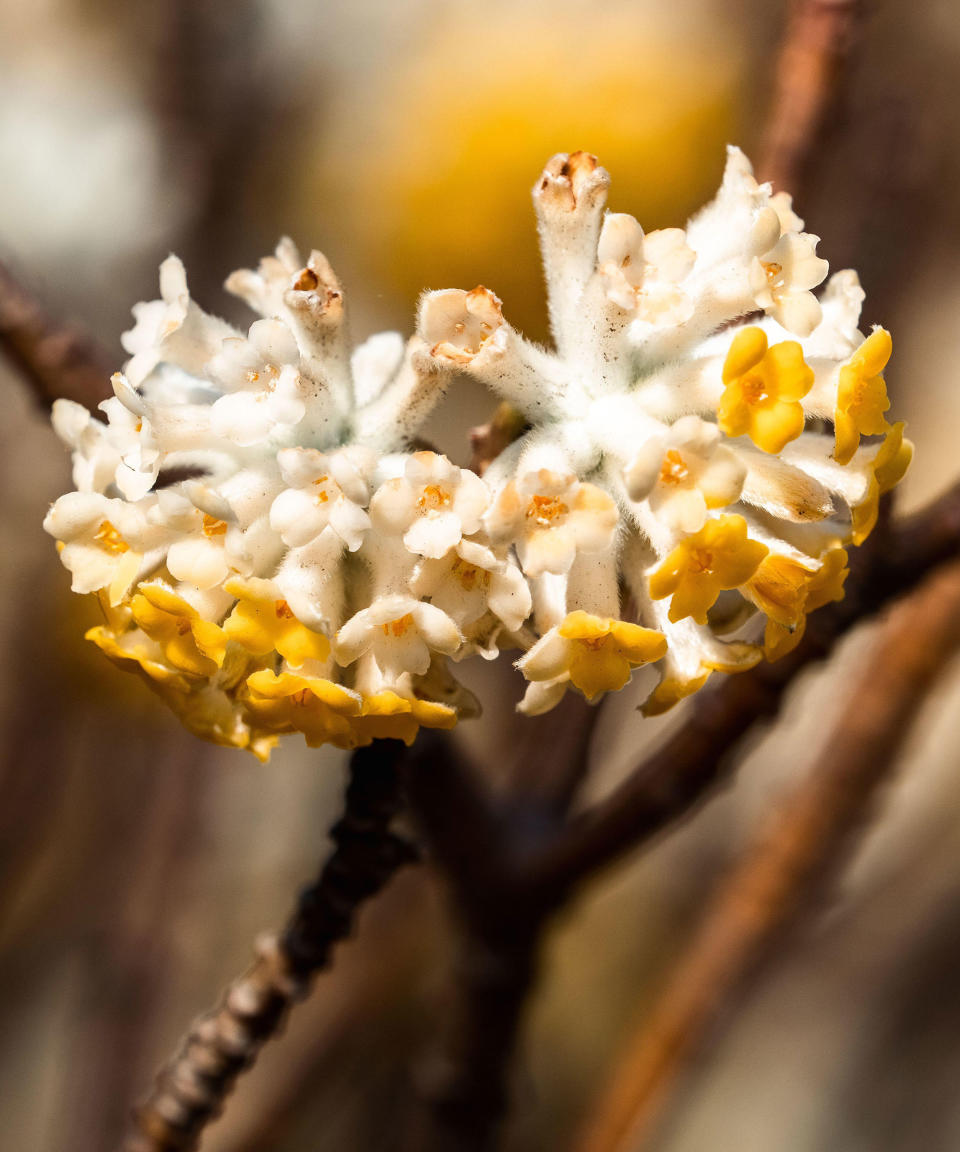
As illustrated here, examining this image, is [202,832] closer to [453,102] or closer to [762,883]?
[762,883]

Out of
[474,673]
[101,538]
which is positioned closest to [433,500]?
[101,538]

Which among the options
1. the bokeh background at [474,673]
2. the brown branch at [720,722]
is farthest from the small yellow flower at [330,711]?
the bokeh background at [474,673]

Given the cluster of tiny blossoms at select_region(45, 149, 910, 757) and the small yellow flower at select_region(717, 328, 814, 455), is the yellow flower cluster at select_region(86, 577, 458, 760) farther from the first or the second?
the small yellow flower at select_region(717, 328, 814, 455)

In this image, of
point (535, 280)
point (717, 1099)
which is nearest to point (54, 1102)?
point (717, 1099)

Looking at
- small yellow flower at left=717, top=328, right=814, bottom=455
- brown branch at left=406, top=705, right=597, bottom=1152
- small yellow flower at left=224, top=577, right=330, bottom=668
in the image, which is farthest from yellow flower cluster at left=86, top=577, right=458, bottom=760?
brown branch at left=406, top=705, right=597, bottom=1152

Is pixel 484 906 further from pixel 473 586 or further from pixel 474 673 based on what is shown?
pixel 474 673

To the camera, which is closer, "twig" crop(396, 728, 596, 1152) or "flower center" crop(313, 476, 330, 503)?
"flower center" crop(313, 476, 330, 503)
